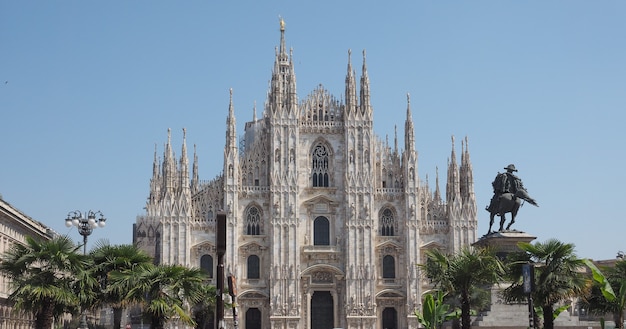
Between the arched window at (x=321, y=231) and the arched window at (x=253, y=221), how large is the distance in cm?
482

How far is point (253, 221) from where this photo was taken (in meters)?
75.5

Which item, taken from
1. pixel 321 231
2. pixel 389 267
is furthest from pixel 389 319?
pixel 321 231

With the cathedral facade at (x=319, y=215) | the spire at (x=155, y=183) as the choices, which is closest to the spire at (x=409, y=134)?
the cathedral facade at (x=319, y=215)

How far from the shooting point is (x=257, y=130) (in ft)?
285

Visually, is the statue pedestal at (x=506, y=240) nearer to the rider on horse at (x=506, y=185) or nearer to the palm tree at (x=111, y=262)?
the rider on horse at (x=506, y=185)

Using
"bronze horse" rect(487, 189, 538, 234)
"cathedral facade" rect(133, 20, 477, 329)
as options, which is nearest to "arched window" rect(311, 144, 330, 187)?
"cathedral facade" rect(133, 20, 477, 329)

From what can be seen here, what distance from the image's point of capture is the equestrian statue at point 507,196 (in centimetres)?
4700

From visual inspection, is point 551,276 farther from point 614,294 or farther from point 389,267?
point 389,267

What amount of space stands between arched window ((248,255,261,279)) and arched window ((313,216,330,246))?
5.36 m

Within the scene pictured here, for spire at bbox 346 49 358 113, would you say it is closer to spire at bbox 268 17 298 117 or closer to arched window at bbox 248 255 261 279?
spire at bbox 268 17 298 117

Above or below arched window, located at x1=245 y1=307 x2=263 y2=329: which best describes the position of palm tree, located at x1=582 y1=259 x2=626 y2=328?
above

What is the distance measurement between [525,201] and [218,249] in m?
29.1

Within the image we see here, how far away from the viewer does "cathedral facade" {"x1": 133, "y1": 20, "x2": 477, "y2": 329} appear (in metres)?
73.7

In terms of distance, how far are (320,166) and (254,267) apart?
10.4m
